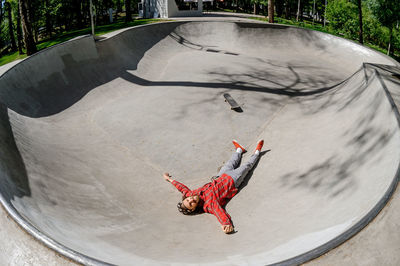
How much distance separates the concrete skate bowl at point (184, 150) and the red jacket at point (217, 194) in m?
0.18

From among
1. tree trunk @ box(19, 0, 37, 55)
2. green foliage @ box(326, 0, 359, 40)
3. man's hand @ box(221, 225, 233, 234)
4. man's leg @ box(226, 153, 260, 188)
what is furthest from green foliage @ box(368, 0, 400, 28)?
man's hand @ box(221, 225, 233, 234)

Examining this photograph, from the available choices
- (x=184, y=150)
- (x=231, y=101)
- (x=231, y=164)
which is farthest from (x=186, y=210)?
(x=231, y=101)

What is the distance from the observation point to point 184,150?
7363 millimetres

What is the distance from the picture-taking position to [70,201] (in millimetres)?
4996

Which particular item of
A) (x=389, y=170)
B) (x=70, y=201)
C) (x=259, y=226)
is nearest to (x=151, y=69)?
(x=70, y=201)

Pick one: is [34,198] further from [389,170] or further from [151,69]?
[151,69]

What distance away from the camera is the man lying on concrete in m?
4.97

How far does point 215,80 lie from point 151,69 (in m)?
3.20

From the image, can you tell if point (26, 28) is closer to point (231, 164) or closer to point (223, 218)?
point (231, 164)

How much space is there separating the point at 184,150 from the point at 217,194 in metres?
2.20

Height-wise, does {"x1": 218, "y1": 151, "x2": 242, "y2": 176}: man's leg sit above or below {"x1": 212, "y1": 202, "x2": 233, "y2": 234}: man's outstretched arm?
above

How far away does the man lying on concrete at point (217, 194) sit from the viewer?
497 centimetres

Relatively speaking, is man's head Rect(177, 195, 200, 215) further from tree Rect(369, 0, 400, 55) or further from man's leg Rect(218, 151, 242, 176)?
tree Rect(369, 0, 400, 55)

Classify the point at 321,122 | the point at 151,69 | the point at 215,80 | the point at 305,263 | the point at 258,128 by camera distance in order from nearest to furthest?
the point at 305,263
the point at 321,122
the point at 258,128
the point at 215,80
the point at 151,69
